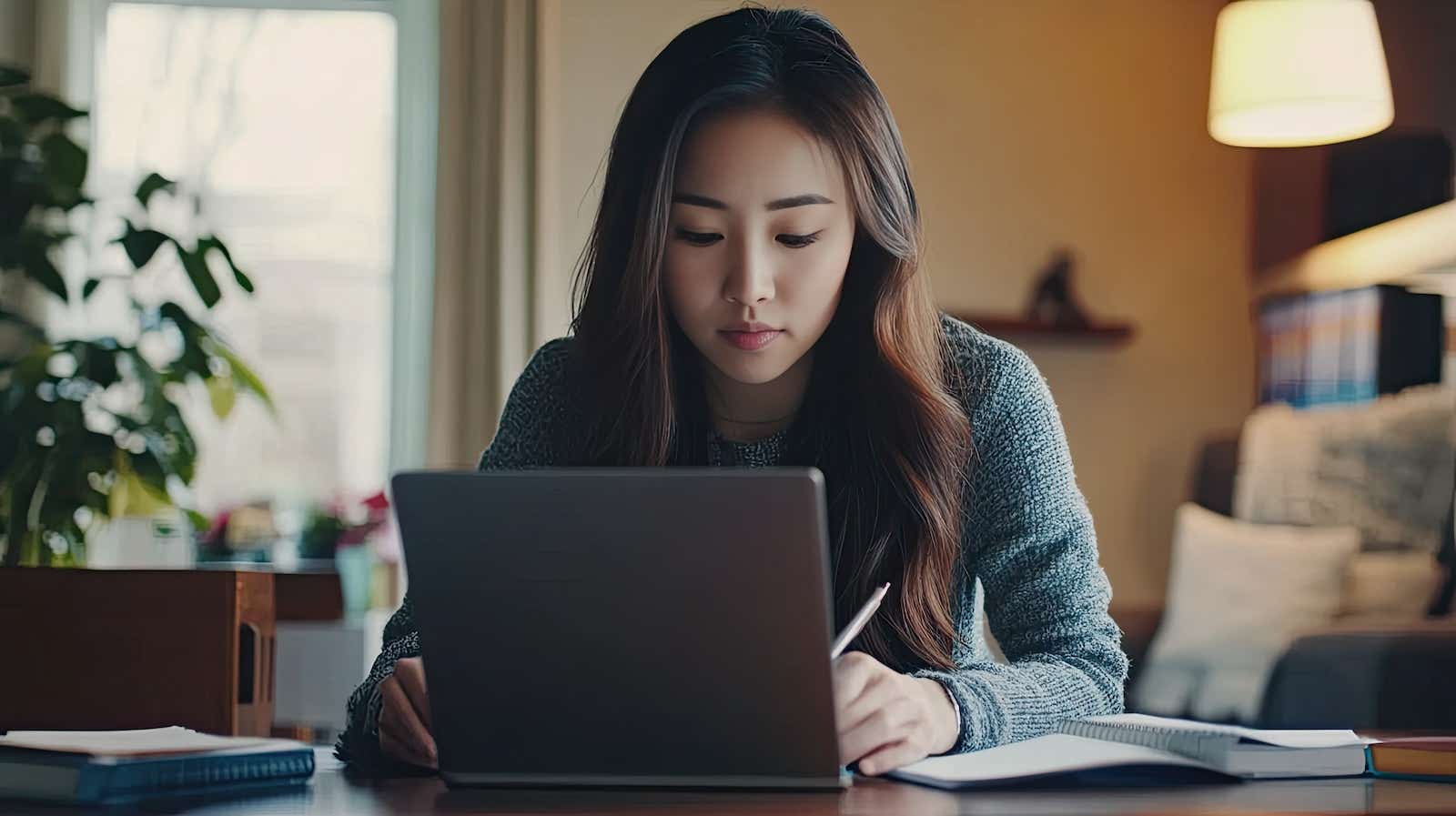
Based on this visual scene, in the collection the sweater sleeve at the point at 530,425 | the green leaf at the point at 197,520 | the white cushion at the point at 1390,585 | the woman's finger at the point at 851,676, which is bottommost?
the white cushion at the point at 1390,585

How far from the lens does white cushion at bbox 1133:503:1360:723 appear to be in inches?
126

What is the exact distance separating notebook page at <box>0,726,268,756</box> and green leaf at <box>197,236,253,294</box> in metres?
1.89

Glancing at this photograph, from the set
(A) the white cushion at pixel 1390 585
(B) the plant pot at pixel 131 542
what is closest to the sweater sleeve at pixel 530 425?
(A) the white cushion at pixel 1390 585

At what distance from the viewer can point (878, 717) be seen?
0.92 metres

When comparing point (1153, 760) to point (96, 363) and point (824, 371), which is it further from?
point (96, 363)

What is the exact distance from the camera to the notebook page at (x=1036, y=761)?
84 cm

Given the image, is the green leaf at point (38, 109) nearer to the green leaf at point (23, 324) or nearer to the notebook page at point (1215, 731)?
the green leaf at point (23, 324)

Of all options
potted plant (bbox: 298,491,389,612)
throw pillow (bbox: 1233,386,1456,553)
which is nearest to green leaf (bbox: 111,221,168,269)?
potted plant (bbox: 298,491,389,612)

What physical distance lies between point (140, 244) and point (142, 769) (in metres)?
2.16

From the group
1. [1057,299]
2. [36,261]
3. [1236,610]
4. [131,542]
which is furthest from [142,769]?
[1057,299]

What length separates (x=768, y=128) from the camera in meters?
1.26

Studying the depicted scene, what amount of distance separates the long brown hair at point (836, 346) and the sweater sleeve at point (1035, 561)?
3 centimetres

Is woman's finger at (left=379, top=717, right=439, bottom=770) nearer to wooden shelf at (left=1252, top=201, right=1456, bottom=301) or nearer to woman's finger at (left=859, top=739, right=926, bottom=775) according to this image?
woman's finger at (left=859, top=739, right=926, bottom=775)

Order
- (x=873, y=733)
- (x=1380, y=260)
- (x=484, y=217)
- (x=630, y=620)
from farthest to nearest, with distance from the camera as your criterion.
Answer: (x=484, y=217)
(x=1380, y=260)
(x=873, y=733)
(x=630, y=620)
